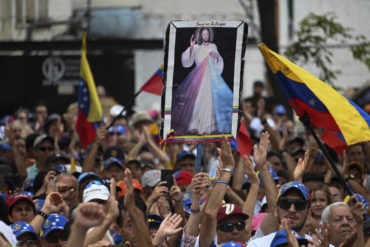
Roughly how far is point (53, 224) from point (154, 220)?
1.01m

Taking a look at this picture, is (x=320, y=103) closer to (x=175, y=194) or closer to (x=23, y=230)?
(x=175, y=194)

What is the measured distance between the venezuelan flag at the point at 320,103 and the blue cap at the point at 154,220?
1.96 m

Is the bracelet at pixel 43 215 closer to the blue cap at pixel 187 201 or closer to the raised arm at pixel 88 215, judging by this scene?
the blue cap at pixel 187 201

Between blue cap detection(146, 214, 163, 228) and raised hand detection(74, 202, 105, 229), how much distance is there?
221 centimetres

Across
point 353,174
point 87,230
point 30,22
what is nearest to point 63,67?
point 30,22

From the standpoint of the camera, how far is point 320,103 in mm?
10000

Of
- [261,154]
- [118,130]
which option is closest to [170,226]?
[261,154]

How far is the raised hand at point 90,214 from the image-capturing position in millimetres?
6559

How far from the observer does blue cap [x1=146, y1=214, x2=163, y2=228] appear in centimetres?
890

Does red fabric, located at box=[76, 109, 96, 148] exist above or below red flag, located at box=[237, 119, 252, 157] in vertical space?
below

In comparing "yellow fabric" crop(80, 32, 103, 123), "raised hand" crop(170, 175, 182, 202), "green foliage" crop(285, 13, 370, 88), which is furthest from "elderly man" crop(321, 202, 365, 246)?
"green foliage" crop(285, 13, 370, 88)

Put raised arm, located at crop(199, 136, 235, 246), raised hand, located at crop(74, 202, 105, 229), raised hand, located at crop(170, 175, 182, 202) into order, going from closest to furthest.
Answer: raised hand, located at crop(74, 202, 105, 229)
raised arm, located at crop(199, 136, 235, 246)
raised hand, located at crop(170, 175, 182, 202)

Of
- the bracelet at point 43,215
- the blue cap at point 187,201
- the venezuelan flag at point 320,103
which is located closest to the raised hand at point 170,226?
the bracelet at point 43,215

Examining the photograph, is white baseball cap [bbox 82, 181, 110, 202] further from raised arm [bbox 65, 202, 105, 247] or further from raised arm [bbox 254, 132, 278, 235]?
raised arm [bbox 65, 202, 105, 247]
